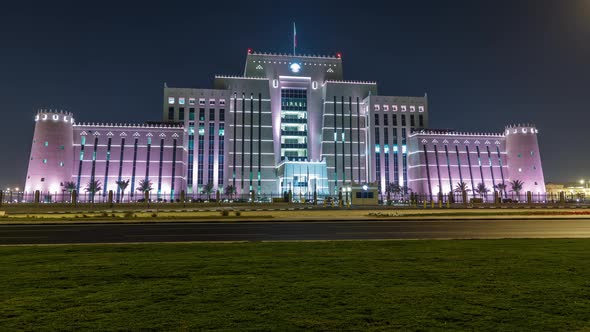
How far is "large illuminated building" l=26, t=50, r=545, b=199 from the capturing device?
306ft

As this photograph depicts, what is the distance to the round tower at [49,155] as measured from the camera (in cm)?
8544

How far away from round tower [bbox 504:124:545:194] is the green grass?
102m

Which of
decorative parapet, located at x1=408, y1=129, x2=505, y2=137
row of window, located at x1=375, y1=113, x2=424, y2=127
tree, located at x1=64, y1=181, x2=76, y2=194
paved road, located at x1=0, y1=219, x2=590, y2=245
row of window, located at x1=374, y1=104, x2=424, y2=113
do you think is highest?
row of window, located at x1=374, y1=104, x2=424, y2=113

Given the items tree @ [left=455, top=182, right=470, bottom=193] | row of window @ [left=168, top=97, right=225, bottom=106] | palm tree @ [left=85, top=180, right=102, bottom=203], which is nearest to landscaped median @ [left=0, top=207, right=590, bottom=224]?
palm tree @ [left=85, top=180, right=102, bottom=203]

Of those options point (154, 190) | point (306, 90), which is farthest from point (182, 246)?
point (306, 90)

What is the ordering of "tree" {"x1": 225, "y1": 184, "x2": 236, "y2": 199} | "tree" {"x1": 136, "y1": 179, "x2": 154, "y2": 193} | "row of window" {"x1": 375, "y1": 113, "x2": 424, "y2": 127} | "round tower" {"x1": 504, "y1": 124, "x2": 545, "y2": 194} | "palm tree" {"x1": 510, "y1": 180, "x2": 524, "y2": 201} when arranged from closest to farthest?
"tree" {"x1": 136, "y1": 179, "x2": 154, "y2": 193} < "tree" {"x1": 225, "y1": 184, "x2": 236, "y2": 199} < "palm tree" {"x1": 510, "y1": 180, "x2": 524, "y2": 201} < "round tower" {"x1": 504, "y1": 124, "x2": 545, "y2": 194} < "row of window" {"x1": 375, "y1": 113, "x2": 424, "y2": 127}

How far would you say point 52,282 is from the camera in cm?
805

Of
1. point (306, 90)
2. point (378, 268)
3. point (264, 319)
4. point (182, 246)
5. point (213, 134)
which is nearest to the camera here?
point (264, 319)

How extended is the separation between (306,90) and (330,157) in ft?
68.6

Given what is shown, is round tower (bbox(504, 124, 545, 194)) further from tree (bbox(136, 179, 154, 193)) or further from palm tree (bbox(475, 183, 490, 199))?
tree (bbox(136, 179, 154, 193))

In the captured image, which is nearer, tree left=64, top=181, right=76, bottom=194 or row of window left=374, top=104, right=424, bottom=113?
tree left=64, top=181, right=76, bottom=194

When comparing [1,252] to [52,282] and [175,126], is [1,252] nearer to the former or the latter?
[52,282]

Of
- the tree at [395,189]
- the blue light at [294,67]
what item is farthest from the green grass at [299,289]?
the blue light at [294,67]

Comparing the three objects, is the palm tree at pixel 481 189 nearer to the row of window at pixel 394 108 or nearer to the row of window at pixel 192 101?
the row of window at pixel 394 108
